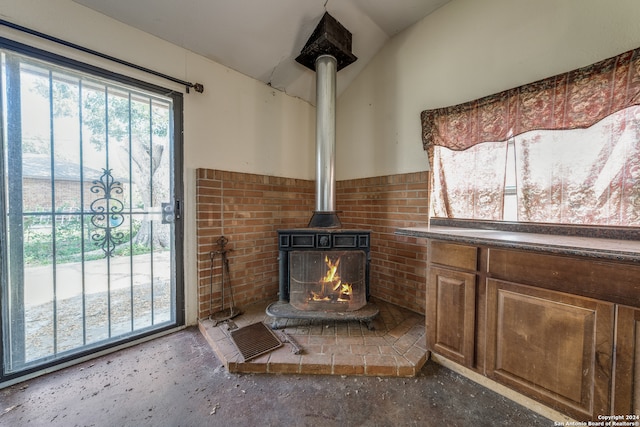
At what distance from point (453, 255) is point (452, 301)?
30 cm

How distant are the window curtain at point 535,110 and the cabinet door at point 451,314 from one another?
0.71 meters

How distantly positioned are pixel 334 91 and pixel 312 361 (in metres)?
Answer: 2.32

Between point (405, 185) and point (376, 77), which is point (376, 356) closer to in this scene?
point (405, 185)

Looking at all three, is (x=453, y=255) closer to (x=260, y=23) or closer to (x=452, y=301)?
(x=452, y=301)

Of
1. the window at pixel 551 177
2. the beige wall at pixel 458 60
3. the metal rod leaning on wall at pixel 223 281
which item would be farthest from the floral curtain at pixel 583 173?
the metal rod leaning on wall at pixel 223 281

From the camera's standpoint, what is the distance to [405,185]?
226cm

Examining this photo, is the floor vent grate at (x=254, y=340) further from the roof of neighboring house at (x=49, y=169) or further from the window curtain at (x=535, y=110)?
the window curtain at (x=535, y=110)

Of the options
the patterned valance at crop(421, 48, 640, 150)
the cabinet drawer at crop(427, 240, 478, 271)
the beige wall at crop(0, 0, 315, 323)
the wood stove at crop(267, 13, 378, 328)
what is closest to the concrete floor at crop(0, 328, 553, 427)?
the wood stove at crop(267, 13, 378, 328)

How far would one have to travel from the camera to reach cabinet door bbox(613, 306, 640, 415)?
95 cm

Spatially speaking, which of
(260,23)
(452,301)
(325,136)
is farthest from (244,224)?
(452,301)

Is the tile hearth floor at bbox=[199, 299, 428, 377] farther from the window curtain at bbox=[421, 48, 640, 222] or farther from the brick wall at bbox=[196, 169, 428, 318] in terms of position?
the window curtain at bbox=[421, 48, 640, 222]

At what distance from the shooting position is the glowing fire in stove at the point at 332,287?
1.99 metres

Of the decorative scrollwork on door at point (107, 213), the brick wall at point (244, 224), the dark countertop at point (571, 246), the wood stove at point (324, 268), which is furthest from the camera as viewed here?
the brick wall at point (244, 224)

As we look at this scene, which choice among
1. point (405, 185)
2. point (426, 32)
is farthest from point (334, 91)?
point (405, 185)
